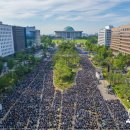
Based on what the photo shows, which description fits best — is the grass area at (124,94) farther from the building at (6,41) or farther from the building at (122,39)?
the building at (6,41)

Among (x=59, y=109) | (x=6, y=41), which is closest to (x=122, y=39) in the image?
(x=6, y=41)

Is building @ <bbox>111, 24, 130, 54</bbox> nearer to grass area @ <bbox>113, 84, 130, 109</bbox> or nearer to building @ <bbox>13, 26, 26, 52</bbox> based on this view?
building @ <bbox>13, 26, 26, 52</bbox>

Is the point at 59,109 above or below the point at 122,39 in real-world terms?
below

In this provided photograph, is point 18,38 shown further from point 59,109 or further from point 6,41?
point 59,109

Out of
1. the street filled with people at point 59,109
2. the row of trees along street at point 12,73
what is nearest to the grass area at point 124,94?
the street filled with people at point 59,109

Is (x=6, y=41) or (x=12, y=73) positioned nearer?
(x=12, y=73)

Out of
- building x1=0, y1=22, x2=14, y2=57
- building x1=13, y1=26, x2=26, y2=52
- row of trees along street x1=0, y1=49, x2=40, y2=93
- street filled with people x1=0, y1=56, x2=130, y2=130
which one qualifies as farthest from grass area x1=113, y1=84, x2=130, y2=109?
building x1=13, y1=26, x2=26, y2=52
